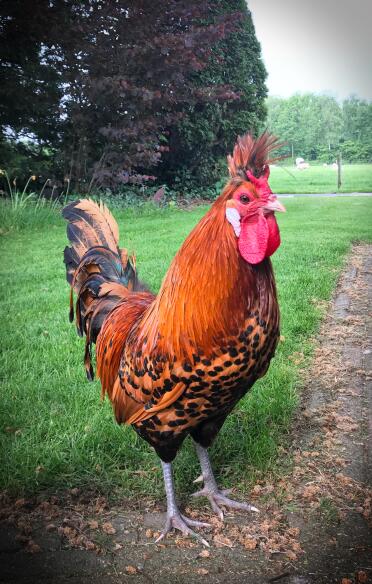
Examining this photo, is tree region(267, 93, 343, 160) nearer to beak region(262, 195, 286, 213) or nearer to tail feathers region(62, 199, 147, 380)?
beak region(262, 195, 286, 213)

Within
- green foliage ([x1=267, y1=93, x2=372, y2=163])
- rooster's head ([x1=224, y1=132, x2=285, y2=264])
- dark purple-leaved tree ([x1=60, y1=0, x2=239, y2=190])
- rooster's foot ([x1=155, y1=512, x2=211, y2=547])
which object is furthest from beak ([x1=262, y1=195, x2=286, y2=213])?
dark purple-leaved tree ([x1=60, y1=0, x2=239, y2=190])

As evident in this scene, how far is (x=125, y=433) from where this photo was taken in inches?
72.6

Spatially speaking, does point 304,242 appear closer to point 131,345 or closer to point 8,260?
point 8,260

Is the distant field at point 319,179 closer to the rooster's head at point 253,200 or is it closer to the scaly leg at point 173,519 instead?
the rooster's head at point 253,200

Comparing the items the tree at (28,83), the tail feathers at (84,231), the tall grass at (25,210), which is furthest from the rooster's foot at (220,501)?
the tall grass at (25,210)

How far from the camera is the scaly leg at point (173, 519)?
142 cm

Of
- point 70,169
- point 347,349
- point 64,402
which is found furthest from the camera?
point 347,349

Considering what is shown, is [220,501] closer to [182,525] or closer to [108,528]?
[182,525]

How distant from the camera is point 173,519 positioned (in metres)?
1.46

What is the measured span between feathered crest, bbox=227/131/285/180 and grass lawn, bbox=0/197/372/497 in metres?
1.09

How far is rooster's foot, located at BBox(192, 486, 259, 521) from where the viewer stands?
154cm

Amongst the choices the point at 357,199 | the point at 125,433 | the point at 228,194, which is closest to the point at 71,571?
the point at 125,433

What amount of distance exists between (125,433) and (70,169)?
1318 mm

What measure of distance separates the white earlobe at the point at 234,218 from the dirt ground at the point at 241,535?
0.89 meters
